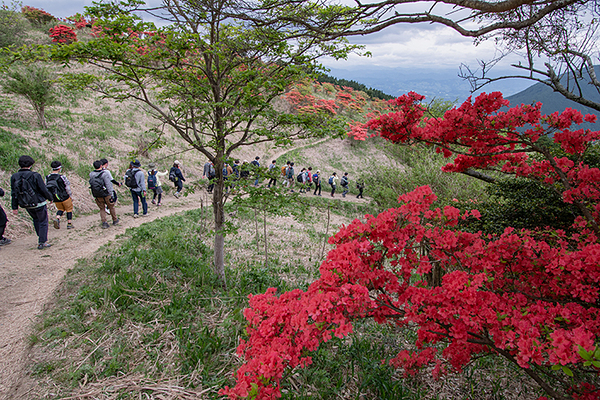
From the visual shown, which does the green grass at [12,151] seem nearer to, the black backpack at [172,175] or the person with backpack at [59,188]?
the person with backpack at [59,188]

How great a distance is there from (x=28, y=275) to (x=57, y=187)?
2517 millimetres

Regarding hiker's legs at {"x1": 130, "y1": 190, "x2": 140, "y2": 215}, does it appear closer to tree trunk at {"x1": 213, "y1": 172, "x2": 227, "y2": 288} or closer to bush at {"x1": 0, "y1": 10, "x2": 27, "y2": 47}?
tree trunk at {"x1": 213, "y1": 172, "x2": 227, "y2": 288}

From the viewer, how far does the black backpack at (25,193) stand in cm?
536

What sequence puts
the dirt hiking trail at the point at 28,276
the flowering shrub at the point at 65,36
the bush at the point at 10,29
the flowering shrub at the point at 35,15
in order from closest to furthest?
the dirt hiking trail at the point at 28,276 < the flowering shrub at the point at 65,36 < the bush at the point at 10,29 < the flowering shrub at the point at 35,15

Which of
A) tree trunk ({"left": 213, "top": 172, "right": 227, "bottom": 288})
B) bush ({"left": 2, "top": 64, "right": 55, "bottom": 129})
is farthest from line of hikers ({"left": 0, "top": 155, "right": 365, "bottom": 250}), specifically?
bush ({"left": 2, "top": 64, "right": 55, "bottom": 129})

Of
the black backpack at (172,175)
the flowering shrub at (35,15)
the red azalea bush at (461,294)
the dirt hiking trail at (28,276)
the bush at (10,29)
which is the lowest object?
the dirt hiking trail at (28,276)

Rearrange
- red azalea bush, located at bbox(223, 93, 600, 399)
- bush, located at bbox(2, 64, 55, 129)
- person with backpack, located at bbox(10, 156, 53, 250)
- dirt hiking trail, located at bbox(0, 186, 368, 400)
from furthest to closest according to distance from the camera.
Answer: bush, located at bbox(2, 64, 55, 129), person with backpack, located at bbox(10, 156, 53, 250), dirt hiking trail, located at bbox(0, 186, 368, 400), red azalea bush, located at bbox(223, 93, 600, 399)

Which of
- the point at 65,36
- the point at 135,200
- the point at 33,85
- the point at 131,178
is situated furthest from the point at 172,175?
the point at 65,36

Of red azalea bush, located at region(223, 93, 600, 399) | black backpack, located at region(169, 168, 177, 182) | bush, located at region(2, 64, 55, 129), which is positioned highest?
bush, located at region(2, 64, 55, 129)

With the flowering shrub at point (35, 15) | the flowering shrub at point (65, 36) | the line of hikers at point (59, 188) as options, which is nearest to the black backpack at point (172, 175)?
the line of hikers at point (59, 188)

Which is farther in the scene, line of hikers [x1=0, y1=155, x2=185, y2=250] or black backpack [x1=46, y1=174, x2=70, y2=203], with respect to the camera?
black backpack [x1=46, y1=174, x2=70, y2=203]

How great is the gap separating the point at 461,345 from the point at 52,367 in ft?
12.6

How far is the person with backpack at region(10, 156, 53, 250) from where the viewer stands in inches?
211

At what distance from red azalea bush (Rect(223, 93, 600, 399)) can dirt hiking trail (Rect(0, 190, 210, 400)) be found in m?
2.61
